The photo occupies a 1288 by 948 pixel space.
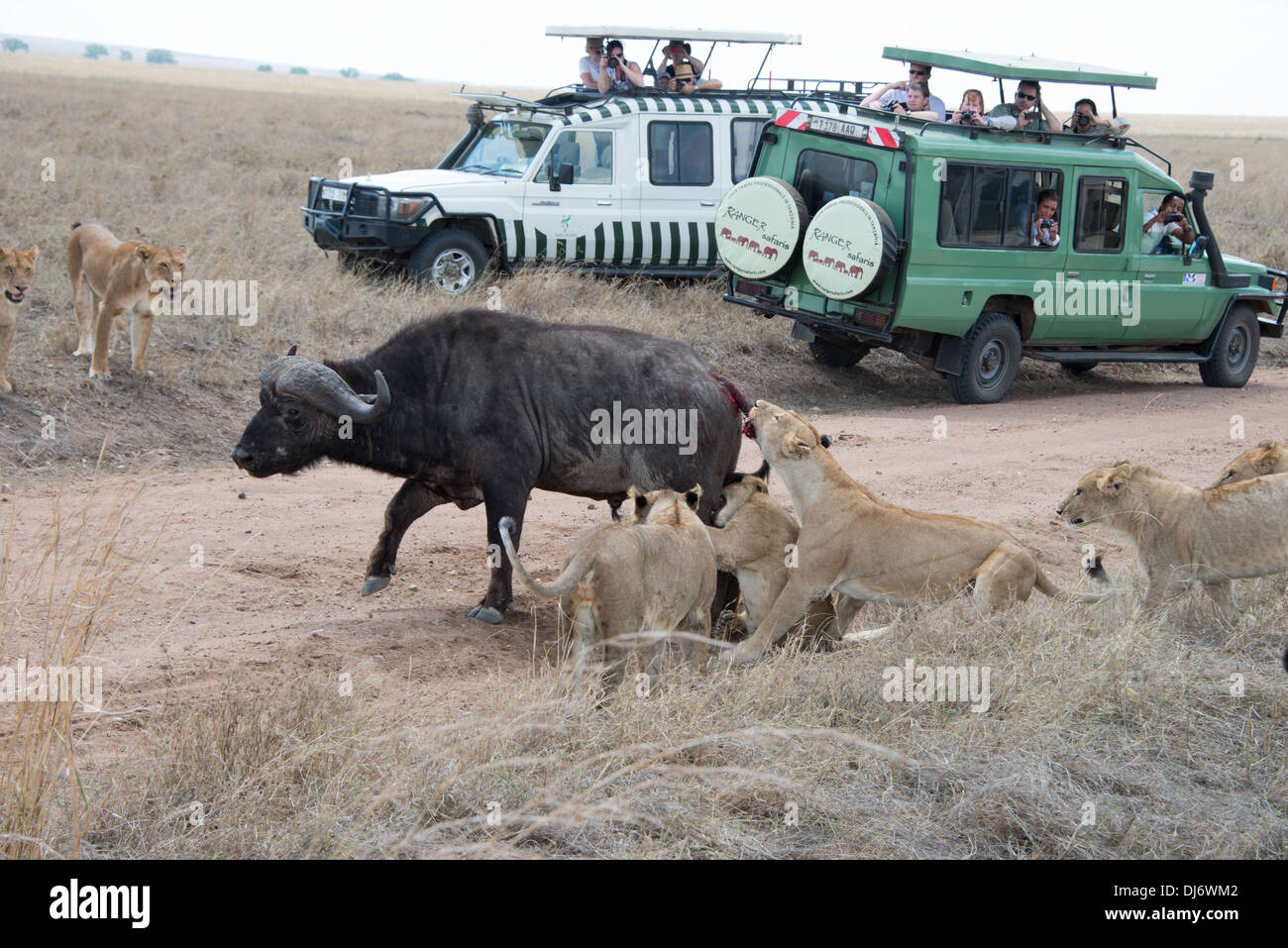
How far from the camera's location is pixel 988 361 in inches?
562

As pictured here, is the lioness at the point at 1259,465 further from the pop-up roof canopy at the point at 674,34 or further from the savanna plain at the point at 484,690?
the pop-up roof canopy at the point at 674,34

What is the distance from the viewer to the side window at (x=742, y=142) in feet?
55.1

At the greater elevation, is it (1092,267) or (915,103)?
(915,103)

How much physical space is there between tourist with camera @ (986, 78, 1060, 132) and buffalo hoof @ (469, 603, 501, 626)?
9173mm

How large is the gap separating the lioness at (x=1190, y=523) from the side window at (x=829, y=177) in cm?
651

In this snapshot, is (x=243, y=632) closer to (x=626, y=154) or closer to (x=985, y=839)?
(x=985, y=839)

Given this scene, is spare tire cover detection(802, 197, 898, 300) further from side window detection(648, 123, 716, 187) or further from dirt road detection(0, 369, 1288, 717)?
side window detection(648, 123, 716, 187)

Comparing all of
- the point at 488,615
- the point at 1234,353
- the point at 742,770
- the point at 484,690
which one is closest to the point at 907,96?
the point at 1234,353

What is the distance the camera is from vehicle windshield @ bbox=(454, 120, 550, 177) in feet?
52.1

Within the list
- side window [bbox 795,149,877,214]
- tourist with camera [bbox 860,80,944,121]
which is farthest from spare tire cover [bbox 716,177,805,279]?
tourist with camera [bbox 860,80,944,121]

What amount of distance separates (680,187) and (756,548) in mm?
10509

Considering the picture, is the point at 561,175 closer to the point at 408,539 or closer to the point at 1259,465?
the point at 408,539
